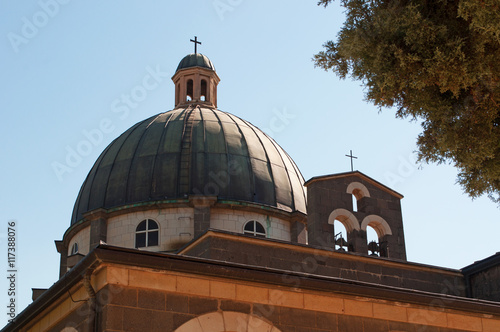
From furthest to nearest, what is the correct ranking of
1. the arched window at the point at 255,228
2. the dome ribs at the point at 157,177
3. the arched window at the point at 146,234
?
the dome ribs at the point at 157,177
the arched window at the point at 255,228
the arched window at the point at 146,234

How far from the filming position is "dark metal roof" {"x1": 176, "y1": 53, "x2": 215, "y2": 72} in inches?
1560

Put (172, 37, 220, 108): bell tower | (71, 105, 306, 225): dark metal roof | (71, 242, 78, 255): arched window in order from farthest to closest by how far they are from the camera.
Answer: (172, 37, 220, 108): bell tower, (71, 242, 78, 255): arched window, (71, 105, 306, 225): dark metal roof

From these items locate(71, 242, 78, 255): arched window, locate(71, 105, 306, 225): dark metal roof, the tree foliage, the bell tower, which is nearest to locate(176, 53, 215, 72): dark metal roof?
the bell tower

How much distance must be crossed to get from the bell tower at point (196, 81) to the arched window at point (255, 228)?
31.4 feet

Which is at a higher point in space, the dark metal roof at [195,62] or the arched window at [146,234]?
the dark metal roof at [195,62]

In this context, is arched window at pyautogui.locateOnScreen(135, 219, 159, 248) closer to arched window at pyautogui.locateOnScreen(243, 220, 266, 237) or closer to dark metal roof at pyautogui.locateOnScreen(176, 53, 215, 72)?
arched window at pyautogui.locateOnScreen(243, 220, 266, 237)

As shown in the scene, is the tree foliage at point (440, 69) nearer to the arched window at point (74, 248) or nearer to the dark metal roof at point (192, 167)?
the dark metal roof at point (192, 167)

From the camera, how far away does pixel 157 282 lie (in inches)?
516

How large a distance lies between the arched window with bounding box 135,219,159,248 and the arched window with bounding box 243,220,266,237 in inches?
133

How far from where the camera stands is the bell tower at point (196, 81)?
127 feet

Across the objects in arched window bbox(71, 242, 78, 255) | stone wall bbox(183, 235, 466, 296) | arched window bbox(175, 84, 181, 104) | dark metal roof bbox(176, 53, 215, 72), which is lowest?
stone wall bbox(183, 235, 466, 296)

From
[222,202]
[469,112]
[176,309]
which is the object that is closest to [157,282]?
[176,309]

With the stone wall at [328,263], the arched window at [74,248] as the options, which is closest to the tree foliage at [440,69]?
the stone wall at [328,263]

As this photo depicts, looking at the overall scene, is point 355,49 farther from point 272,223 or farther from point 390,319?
point 272,223
